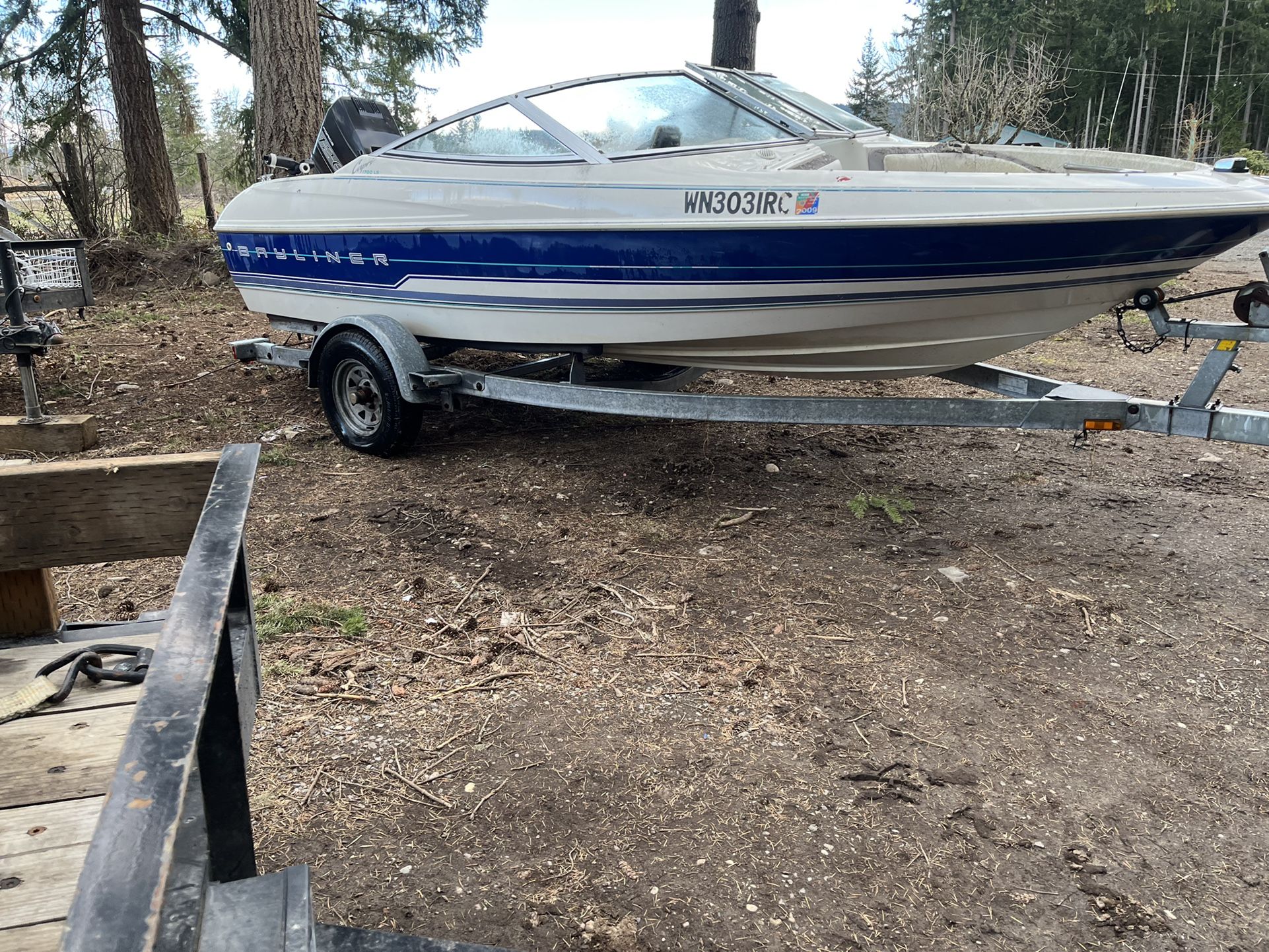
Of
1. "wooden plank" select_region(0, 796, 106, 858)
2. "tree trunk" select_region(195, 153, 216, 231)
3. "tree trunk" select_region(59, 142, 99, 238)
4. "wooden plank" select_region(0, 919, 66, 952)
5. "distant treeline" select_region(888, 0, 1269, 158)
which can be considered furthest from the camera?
"distant treeline" select_region(888, 0, 1269, 158)

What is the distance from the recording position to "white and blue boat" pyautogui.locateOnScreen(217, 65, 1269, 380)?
3.65 meters

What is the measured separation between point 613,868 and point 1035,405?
254 centimetres

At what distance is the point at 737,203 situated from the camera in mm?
3939

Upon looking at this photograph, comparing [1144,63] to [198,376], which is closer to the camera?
[198,376]

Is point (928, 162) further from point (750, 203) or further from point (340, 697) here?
point (340, 697)

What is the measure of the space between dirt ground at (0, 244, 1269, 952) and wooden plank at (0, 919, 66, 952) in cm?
114

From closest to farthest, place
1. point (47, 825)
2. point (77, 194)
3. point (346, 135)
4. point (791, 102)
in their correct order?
A: point (47, 825), point (791, 102), point (346, 135), point (77, 194)

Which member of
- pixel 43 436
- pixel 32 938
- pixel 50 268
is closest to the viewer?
pixel 32 938

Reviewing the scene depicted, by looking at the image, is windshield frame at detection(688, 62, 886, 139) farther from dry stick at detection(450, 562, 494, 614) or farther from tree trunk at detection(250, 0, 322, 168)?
tree trunk at detection(250, 0, 322, 168)

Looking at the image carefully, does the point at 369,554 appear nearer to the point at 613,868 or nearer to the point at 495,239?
the point at 495,239

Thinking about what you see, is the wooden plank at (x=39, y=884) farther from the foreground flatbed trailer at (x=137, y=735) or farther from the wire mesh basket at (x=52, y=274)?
the wire mesh basket at (x=52, y=274)

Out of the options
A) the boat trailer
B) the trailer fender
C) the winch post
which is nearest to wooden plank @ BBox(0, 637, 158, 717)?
the boat trailer

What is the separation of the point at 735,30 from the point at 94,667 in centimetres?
923

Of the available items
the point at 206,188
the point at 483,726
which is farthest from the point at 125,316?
the point at 483,726
